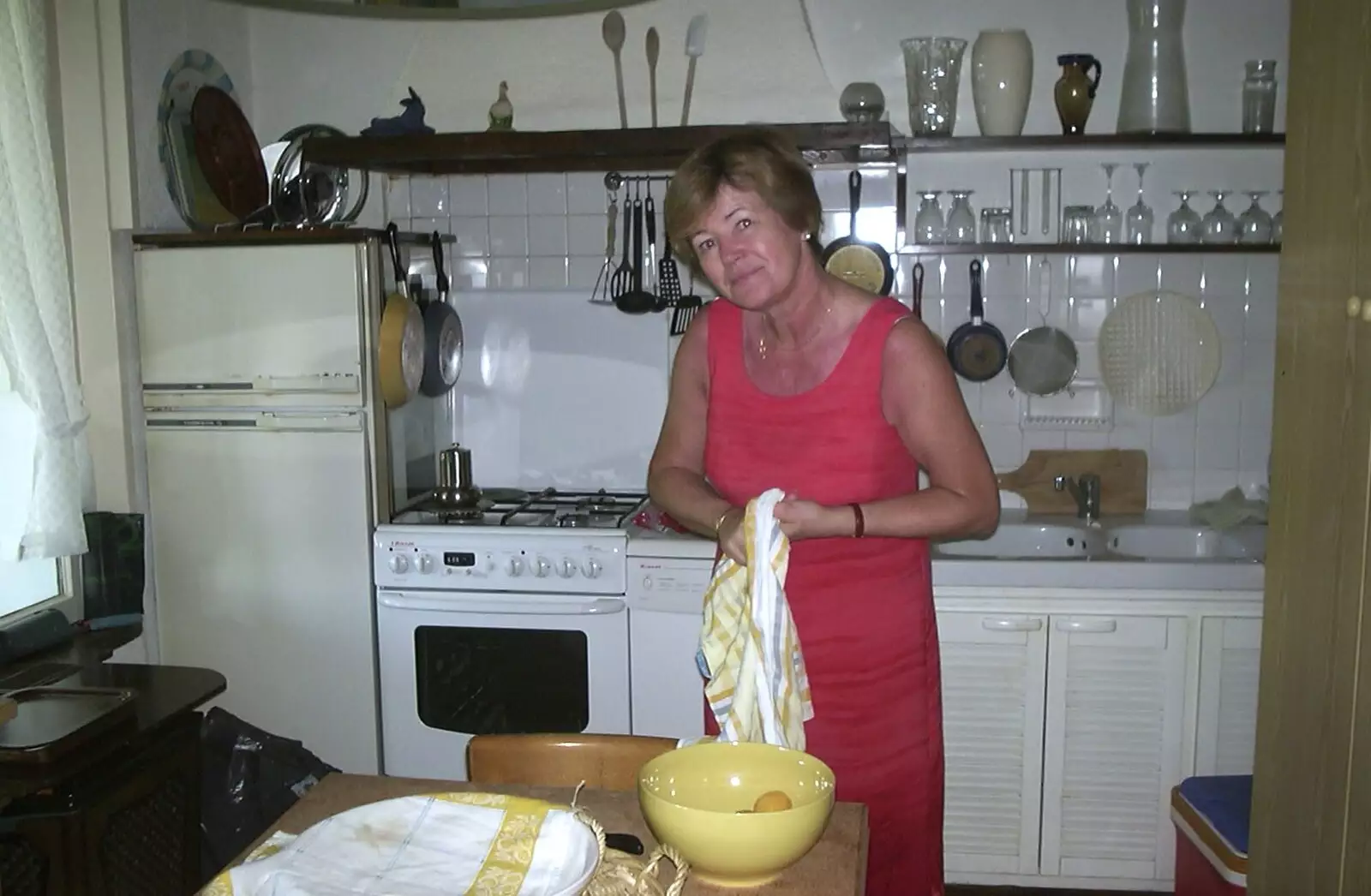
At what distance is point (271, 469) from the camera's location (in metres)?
2.94

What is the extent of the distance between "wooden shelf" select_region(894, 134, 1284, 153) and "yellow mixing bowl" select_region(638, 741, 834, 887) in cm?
200

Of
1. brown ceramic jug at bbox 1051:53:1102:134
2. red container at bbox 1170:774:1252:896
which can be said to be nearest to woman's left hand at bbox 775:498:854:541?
red container at bbox 1170:774:1252:896

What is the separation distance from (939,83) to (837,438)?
1.66 metres

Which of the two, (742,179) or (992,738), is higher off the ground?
(742,179)

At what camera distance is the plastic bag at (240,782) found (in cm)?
254

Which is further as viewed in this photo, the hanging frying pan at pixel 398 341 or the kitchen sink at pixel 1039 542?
the kitchen sink at pixel 1039 542

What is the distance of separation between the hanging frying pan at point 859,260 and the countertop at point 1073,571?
2.48 ft

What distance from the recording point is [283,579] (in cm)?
296

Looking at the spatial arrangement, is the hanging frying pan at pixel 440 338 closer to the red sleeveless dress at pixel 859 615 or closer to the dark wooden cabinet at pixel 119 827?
the dark wooden cabinet at pixel 119 827

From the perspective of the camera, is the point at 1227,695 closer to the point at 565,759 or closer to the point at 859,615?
the point at 859,615

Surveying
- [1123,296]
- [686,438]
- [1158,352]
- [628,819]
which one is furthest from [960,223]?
[628,819]

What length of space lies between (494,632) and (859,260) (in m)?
1.30

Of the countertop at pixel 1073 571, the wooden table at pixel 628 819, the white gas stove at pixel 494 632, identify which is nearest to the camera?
the wooden table at pixel 628 819

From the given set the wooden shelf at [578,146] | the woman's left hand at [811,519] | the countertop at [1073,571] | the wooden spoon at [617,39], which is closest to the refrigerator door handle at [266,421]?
the wooden shelf at [578,146]
